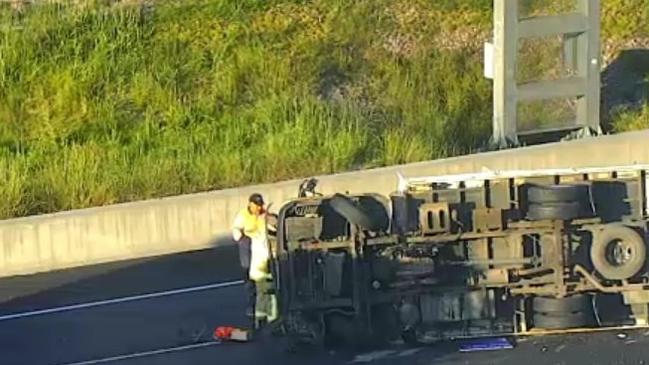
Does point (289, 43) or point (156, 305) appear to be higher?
point (289, 43)

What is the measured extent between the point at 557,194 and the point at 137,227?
760 centimetres

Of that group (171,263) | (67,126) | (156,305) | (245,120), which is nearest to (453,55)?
(245,120)

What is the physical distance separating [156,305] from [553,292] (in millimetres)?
5184

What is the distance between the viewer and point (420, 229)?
15.4m

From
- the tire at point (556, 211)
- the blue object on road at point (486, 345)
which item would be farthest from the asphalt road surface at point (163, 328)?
the tire at point (556, 211)

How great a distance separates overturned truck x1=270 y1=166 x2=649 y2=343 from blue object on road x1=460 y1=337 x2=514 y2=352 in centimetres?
13

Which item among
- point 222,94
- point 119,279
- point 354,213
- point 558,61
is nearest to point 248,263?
point 354,213

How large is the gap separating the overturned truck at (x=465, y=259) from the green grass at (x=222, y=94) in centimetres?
765

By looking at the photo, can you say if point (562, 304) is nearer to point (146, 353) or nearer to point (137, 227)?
point (146, 353)

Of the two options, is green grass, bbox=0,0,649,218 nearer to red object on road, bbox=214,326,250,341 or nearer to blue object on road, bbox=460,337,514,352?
red object on road, bbox=214,326,250,341

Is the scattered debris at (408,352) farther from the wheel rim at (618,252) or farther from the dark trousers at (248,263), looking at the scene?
the wheel rim at (618,252)

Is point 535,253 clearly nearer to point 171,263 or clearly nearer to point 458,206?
point 458,206

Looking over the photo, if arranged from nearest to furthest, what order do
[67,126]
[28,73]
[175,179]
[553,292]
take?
[553,292]
[175,179]
[67,126]
[28,73]

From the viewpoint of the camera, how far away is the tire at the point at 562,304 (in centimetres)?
1534
